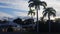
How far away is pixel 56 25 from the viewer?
4756 centimetres

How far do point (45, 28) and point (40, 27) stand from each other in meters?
1.31

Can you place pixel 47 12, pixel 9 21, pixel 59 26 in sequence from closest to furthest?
1. pixel 59 26
2. pixel 47 12
3. pixel 9 21

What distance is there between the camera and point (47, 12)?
Answer: 54.5 m

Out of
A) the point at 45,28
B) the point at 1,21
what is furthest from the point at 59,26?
the point at 1,21

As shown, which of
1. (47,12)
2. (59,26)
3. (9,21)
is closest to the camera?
(59,26)

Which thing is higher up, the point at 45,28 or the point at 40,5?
the point at 40,5

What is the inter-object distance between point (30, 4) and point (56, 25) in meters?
8.29

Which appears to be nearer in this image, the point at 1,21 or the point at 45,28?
the point at 45,28

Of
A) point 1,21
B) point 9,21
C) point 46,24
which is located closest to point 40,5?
point 46,24

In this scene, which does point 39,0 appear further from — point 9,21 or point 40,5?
point 9,21

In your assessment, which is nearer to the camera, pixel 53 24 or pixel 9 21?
pixel 53 24

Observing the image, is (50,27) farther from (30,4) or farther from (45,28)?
(30,4)

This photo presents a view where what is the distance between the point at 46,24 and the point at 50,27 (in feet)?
5.33

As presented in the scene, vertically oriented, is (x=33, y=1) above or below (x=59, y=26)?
above
